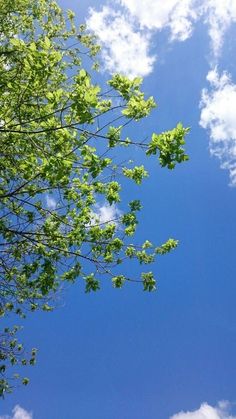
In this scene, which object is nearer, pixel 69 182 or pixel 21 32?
pixel 69 182

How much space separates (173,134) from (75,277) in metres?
5.78

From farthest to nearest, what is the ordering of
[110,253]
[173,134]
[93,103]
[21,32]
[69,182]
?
[21,32]
[110,253]
[69,182]
[173,134]
[93,103]

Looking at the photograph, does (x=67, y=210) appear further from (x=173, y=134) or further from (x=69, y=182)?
(x=173, y=134)

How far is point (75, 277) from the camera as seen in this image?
12.2m

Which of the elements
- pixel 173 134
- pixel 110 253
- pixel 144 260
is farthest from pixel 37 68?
pixel 144 260

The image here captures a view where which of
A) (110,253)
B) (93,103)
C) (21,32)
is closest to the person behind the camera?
(93,103)

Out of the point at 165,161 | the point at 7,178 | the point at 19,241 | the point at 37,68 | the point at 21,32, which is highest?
the point at 21,32

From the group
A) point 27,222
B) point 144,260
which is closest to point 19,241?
point 27,222

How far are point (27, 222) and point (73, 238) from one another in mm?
1660

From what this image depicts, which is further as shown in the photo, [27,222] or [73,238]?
[27,222]

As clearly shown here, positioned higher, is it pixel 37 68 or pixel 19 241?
pixel 19 241

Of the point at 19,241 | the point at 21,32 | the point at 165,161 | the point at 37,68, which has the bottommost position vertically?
the point at 165,161

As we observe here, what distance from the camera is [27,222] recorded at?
40.3ft

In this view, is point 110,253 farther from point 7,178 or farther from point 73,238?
point 7,178
